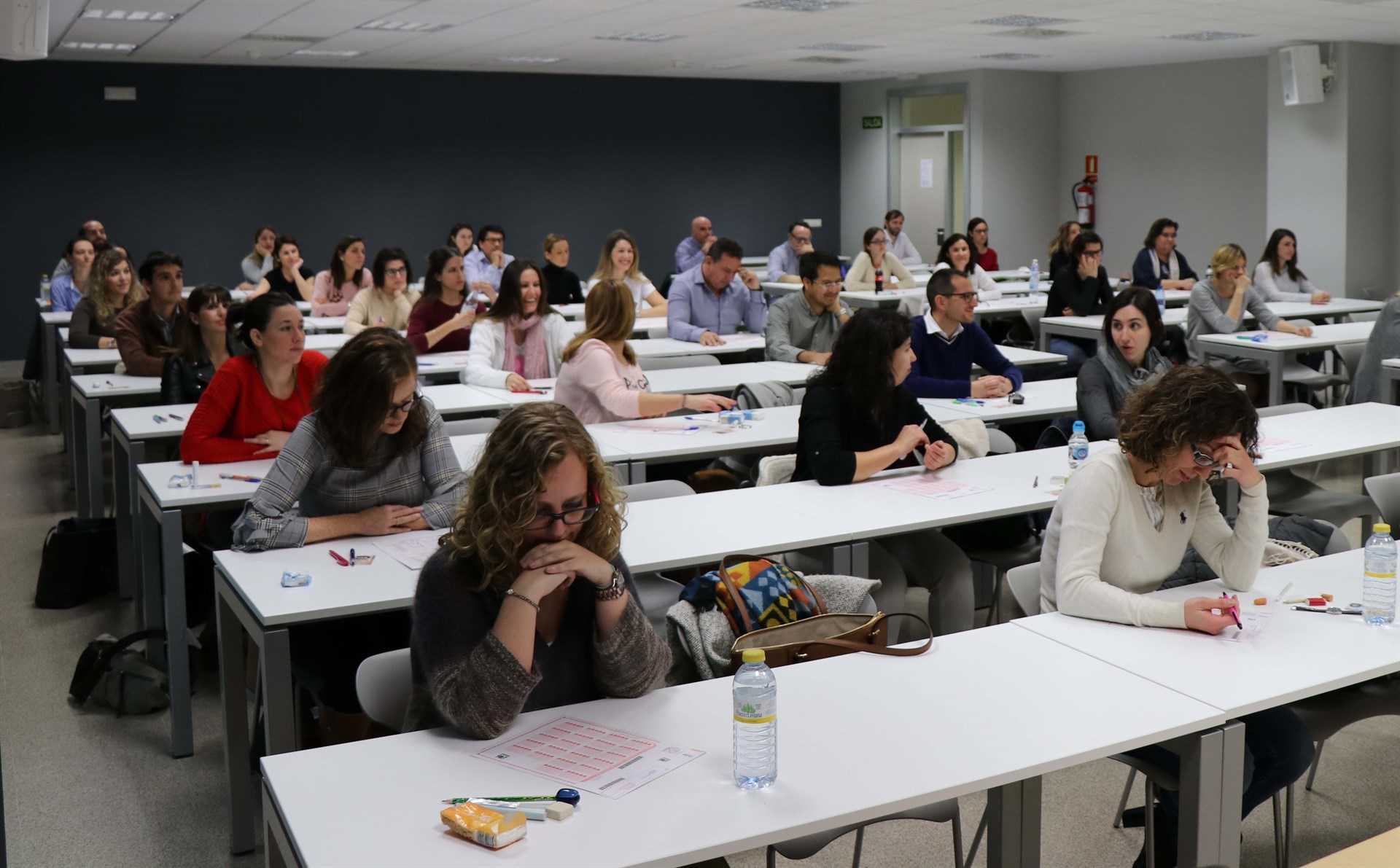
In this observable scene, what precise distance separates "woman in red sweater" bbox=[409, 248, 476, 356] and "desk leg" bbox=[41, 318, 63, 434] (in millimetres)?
3260

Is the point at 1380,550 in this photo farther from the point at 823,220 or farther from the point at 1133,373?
the point at 823,220

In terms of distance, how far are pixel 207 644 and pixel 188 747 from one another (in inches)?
36.1

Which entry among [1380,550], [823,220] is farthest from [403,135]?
[1380,550]

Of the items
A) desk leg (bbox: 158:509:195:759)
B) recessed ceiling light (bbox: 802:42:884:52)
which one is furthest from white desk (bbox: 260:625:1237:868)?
recessed ceiling light (bbox: 802:42:884:52)

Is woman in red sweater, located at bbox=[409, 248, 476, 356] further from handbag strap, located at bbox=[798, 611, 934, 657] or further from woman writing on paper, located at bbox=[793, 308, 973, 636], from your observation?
handbag strap, located at bbox=[798, 611, 934, 657]

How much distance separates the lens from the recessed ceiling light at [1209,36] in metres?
11.8

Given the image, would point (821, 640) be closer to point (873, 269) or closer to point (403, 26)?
point (403, 26)

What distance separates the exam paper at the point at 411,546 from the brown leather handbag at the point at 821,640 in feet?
3.15

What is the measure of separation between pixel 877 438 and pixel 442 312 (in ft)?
13.0

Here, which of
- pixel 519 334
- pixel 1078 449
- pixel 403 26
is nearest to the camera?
pixel 1078 449

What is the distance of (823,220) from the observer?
1805 centimetres

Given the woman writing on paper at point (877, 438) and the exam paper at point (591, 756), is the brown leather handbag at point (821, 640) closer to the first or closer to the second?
the exam paper at point (591, 756)

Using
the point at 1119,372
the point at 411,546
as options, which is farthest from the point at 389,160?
the point at 411,546

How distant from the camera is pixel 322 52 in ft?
42.2
